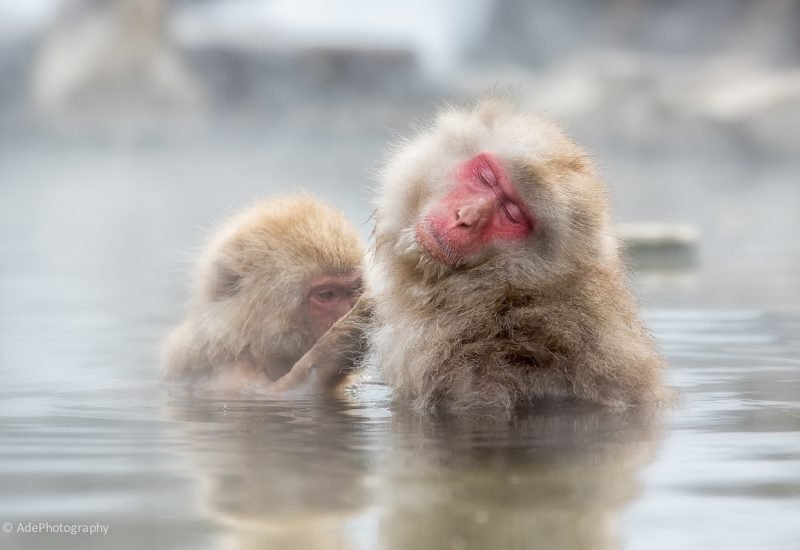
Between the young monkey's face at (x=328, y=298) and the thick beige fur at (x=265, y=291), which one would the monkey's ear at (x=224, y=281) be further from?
the young monkey's face at (x=328, y=298)

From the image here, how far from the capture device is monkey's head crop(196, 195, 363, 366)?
5520 millimetres

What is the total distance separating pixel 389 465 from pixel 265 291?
2242 millimetres

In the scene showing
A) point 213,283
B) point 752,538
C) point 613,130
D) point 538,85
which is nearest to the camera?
point 752,538

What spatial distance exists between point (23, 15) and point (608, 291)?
20.6 metres

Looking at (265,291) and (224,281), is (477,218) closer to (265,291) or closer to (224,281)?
(265,291)

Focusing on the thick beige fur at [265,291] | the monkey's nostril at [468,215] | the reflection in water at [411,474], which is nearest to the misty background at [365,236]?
the reflection in water at [411,474]

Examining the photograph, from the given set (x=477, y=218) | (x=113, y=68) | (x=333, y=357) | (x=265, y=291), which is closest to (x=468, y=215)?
(x=477, y=218)

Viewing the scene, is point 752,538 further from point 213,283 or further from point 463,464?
point 213,283

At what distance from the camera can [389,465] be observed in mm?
3418

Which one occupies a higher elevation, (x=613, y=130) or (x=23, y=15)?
(x=23, y=15)

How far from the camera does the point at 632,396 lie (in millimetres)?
4480

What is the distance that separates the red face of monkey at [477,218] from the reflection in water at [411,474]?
54cm

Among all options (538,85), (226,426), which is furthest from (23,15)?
(226,426)

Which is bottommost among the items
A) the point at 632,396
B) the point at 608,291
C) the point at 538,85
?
the point at 632,396
